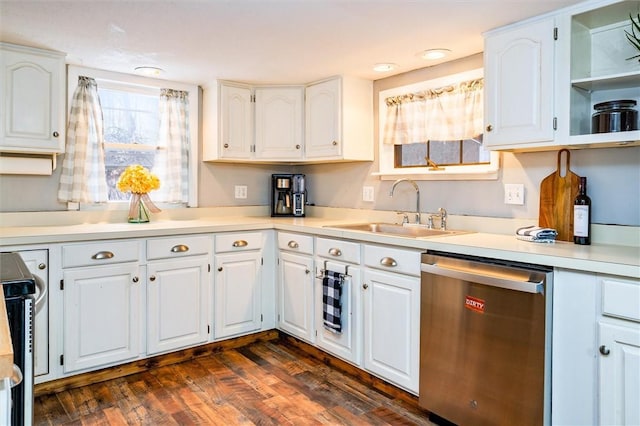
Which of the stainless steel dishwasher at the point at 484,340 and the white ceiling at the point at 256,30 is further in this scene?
the white ceiling at the point at 256,30

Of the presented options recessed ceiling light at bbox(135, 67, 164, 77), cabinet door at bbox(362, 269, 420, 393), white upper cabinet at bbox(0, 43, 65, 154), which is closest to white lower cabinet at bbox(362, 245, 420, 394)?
cabinet door at bbox(362, 269, 420, 393)

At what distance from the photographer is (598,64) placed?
221 centimetres

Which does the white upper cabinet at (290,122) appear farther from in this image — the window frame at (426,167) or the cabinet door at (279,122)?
the window frame at (426,167)

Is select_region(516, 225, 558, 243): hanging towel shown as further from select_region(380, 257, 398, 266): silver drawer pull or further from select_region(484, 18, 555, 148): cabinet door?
select_region(380, 257, 398, 266): silver drawer pull

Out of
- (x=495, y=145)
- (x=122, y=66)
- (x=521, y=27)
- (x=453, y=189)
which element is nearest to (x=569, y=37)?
(x=521, y=27)

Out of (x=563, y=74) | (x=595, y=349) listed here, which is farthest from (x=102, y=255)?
(x=563, y=74)

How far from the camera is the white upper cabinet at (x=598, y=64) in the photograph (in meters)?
2.01

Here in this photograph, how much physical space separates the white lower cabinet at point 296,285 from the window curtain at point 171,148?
0.96 metres

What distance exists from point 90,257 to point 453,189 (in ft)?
7.44

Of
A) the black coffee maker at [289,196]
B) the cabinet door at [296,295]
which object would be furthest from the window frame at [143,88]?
the cabinet door at [296,295]

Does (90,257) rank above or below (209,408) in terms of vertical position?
above

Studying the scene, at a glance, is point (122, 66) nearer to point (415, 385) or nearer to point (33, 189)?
point (33, 189)

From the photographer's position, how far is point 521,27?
7.33 feet

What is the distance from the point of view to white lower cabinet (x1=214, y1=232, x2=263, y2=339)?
125 inches
